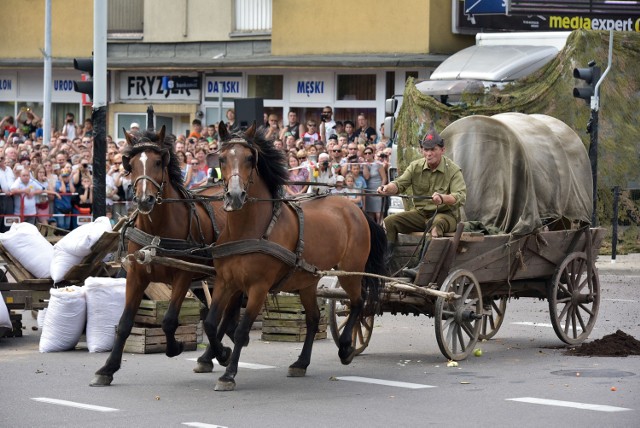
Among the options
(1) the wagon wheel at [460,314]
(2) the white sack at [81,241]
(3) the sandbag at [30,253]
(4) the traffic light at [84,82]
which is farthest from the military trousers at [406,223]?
(4) the traffic light at [84,82]

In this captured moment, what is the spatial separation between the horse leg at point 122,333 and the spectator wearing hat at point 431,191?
2732 millimetres

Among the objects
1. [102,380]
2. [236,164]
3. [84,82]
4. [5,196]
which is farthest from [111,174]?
[236,164]

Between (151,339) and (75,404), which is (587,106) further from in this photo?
(75,404)

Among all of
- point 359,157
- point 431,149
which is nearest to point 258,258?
point 431,149

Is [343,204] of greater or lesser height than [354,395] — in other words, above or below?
above

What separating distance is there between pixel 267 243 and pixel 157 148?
4.39 ft

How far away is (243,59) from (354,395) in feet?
87.9

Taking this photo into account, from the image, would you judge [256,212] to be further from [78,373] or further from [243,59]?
[243,59]

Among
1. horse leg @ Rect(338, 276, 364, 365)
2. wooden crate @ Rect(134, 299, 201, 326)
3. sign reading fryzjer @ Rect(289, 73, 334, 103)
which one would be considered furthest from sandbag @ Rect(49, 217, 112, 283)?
sign reading fryzjer @ Rect(289, 73, 334, 103)

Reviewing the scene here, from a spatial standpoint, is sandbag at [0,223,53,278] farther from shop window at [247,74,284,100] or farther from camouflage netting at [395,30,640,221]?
shop window at [247,74,284,100]

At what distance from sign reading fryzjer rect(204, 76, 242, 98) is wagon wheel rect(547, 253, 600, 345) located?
23.9 meters

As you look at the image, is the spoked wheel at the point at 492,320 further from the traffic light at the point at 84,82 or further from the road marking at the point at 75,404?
the traffic light at the point at 84,82

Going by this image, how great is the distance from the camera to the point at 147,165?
11.6 m

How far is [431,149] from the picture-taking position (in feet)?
44.0
